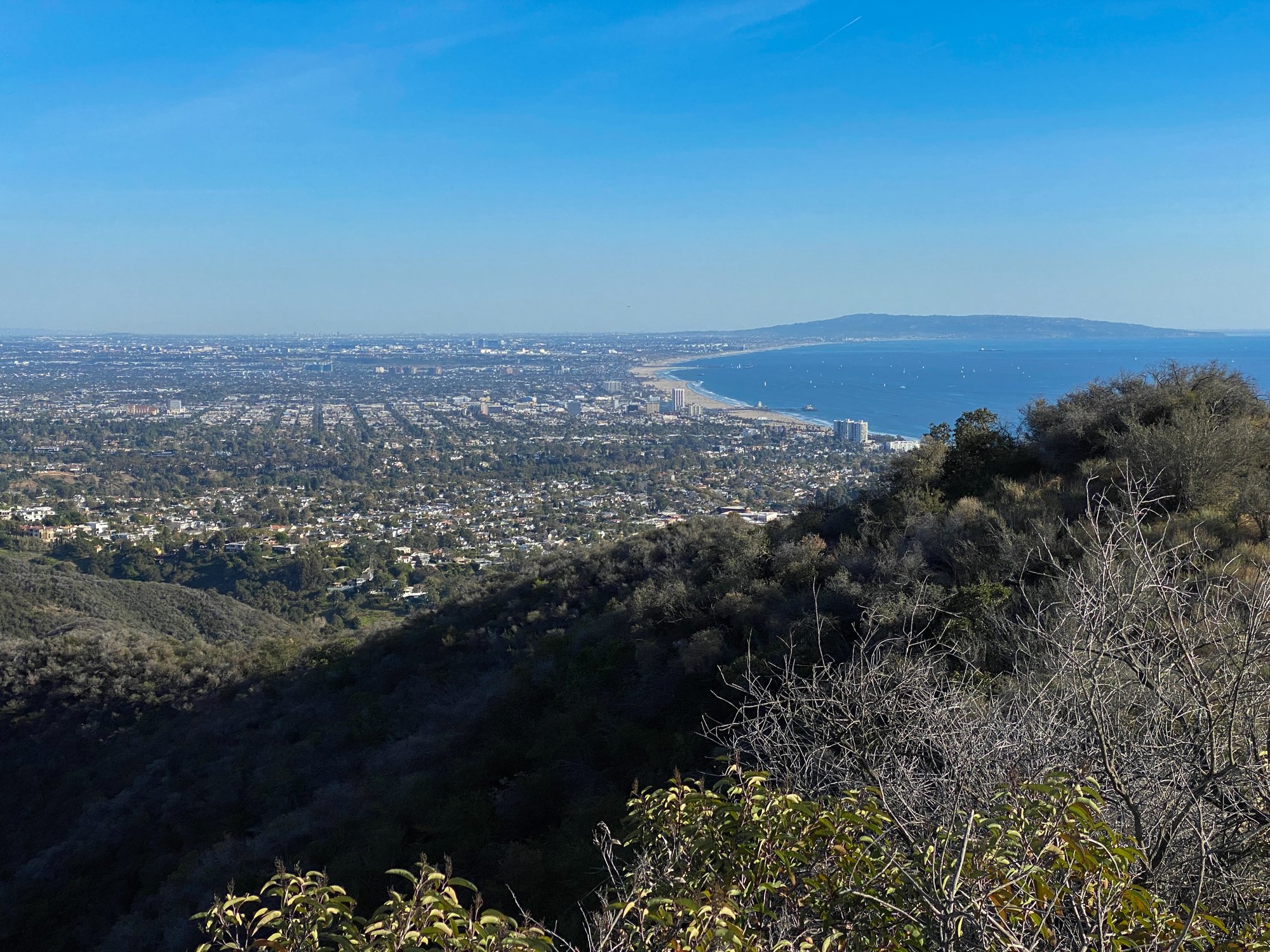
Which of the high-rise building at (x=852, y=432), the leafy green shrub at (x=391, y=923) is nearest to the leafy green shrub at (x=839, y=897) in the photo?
the leafy green shrub at (x=391, y=923)

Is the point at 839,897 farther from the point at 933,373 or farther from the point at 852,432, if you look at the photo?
the point at 933,373

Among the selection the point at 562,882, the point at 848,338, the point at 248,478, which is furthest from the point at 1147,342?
the point at 562,882

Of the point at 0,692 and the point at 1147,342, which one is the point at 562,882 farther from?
the point at 1147,342

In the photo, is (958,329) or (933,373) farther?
(958,329)

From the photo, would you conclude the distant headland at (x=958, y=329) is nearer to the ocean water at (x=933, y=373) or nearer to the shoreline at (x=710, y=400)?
the ocean water at (x=933, y=373)

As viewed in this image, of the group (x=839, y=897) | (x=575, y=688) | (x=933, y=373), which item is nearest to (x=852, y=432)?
(x=933, y=373)

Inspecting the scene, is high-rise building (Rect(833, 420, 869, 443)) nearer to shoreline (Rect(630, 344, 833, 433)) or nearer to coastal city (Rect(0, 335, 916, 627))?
coastal city (Rect(0, 335, 916, 627))
